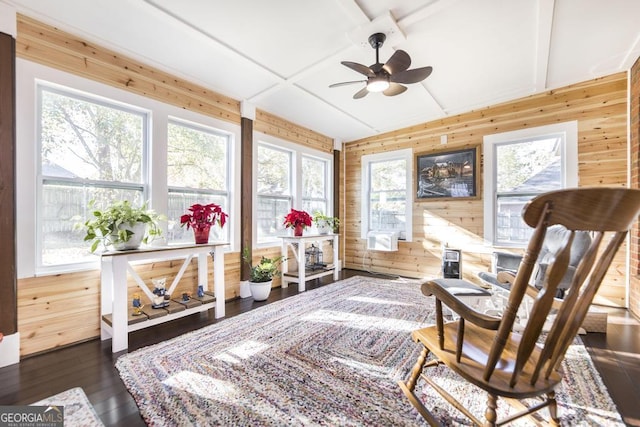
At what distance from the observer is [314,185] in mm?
5121

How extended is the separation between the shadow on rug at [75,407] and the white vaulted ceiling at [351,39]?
2657mm

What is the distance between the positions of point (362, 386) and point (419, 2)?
9.00ft

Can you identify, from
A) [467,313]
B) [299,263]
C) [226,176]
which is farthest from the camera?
[299,263]

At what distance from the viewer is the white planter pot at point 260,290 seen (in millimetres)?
3419

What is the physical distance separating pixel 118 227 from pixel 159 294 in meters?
0.76

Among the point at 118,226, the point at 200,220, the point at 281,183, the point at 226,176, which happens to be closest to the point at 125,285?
the point at 118,226

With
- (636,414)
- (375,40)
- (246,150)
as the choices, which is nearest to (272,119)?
(246,150)

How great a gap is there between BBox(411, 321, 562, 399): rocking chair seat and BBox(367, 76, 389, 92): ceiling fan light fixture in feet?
6.83

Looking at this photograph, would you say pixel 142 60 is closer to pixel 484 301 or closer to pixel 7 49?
pixel 7 49

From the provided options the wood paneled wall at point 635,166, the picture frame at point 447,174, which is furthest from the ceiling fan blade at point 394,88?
the wood paneled wall at point 635,166

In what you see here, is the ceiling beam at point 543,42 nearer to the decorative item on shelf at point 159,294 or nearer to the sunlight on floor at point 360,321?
the sunlight on floor at point 360,321

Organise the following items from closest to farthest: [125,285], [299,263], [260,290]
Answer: [125,285] → [260,290] → [299,263]

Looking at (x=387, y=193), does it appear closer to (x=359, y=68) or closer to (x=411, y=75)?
(x=411, y=75)

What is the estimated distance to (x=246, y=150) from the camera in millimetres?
3717
